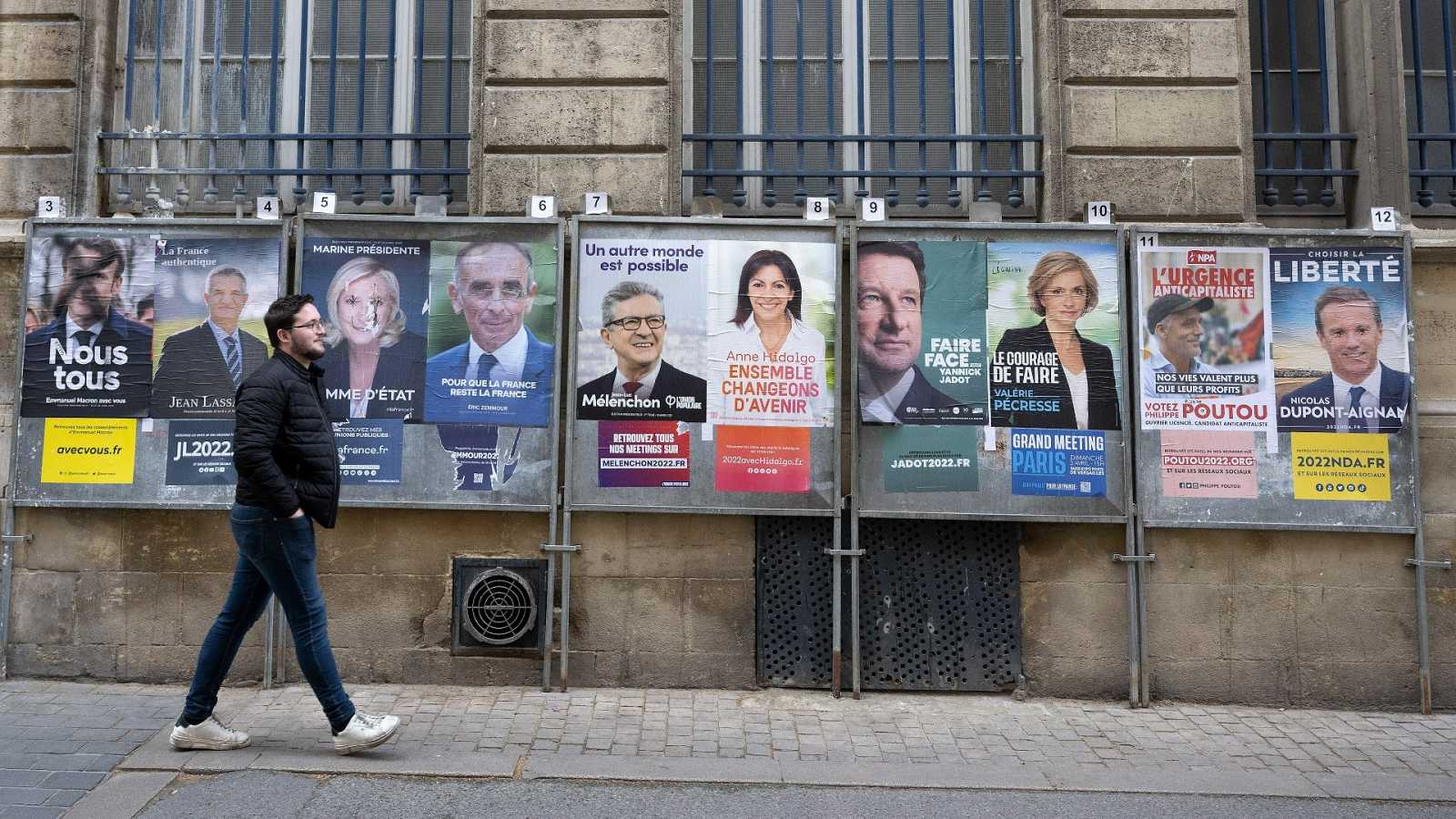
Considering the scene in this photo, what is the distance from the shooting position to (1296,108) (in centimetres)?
690

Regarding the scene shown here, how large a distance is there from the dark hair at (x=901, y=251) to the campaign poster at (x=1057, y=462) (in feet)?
3.59

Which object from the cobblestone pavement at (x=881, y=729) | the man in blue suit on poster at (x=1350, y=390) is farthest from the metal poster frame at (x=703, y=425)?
the man in blue suit on poster at (x=1350, y=390)

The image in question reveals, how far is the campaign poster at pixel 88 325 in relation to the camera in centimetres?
605

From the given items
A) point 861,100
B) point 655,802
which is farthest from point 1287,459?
point 655,802

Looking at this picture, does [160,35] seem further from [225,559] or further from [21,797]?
[21,797]

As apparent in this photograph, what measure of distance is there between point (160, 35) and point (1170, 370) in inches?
283

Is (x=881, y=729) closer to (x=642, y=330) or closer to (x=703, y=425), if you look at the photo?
(x=703, y=425)

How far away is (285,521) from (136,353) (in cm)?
238

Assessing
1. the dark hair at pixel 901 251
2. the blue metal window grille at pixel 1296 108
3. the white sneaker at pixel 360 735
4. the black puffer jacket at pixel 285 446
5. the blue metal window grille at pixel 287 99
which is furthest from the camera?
the blue metal window grille at pixel 287 99

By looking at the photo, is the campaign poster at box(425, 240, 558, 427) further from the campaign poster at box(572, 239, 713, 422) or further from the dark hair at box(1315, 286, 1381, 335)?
the dark hair at box(1315, 286, 1381, 335)

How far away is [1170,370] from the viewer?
19.7ft

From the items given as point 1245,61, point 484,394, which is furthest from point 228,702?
point 1245,61

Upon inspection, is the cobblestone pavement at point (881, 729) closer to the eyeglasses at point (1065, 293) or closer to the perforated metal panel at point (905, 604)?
the perforated metal panel at point (905, 604)

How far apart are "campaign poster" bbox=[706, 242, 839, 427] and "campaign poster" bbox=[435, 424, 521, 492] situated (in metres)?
1.20
